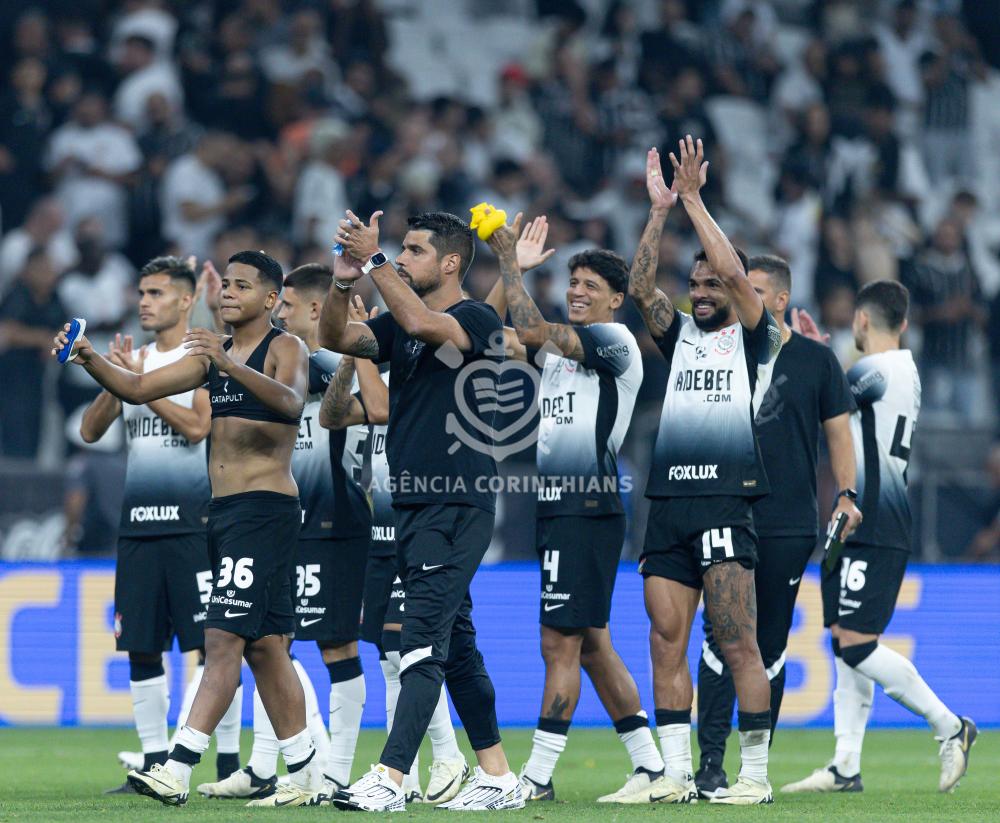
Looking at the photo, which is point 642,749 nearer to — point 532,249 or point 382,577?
point 382,577

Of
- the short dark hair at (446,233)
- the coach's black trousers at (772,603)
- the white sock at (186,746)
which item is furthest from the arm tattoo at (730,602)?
the white sock at (186,746)

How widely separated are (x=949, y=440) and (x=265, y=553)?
9.97m

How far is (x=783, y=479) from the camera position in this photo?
383 inches

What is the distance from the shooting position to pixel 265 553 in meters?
8.39

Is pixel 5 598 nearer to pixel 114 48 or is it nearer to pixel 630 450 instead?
pixel 630 450

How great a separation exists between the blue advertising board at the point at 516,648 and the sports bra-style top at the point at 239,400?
5181 millimetres

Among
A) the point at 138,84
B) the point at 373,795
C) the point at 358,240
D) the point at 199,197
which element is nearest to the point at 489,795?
the point at 373,795

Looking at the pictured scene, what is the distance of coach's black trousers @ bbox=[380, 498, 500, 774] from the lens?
775 centimetres

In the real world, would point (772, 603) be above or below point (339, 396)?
below

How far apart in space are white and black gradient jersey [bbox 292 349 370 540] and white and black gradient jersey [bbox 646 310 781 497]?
1.87 m

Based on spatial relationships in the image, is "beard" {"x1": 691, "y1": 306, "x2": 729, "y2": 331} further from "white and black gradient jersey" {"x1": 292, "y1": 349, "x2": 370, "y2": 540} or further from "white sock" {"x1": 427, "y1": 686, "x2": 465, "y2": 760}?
"white sock" {"x1": 427, "y1": 686, "x2": 465, "y2": 760}

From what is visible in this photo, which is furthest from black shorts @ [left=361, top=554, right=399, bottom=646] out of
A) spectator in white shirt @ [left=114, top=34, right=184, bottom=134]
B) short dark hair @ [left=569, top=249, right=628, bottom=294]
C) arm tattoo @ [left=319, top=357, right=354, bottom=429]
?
spectator in white shirt @ [left=114, top=34, right=184, bottom=134]

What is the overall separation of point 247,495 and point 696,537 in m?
2.36

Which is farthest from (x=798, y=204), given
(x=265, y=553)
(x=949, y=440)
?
(x=265, y=553)
